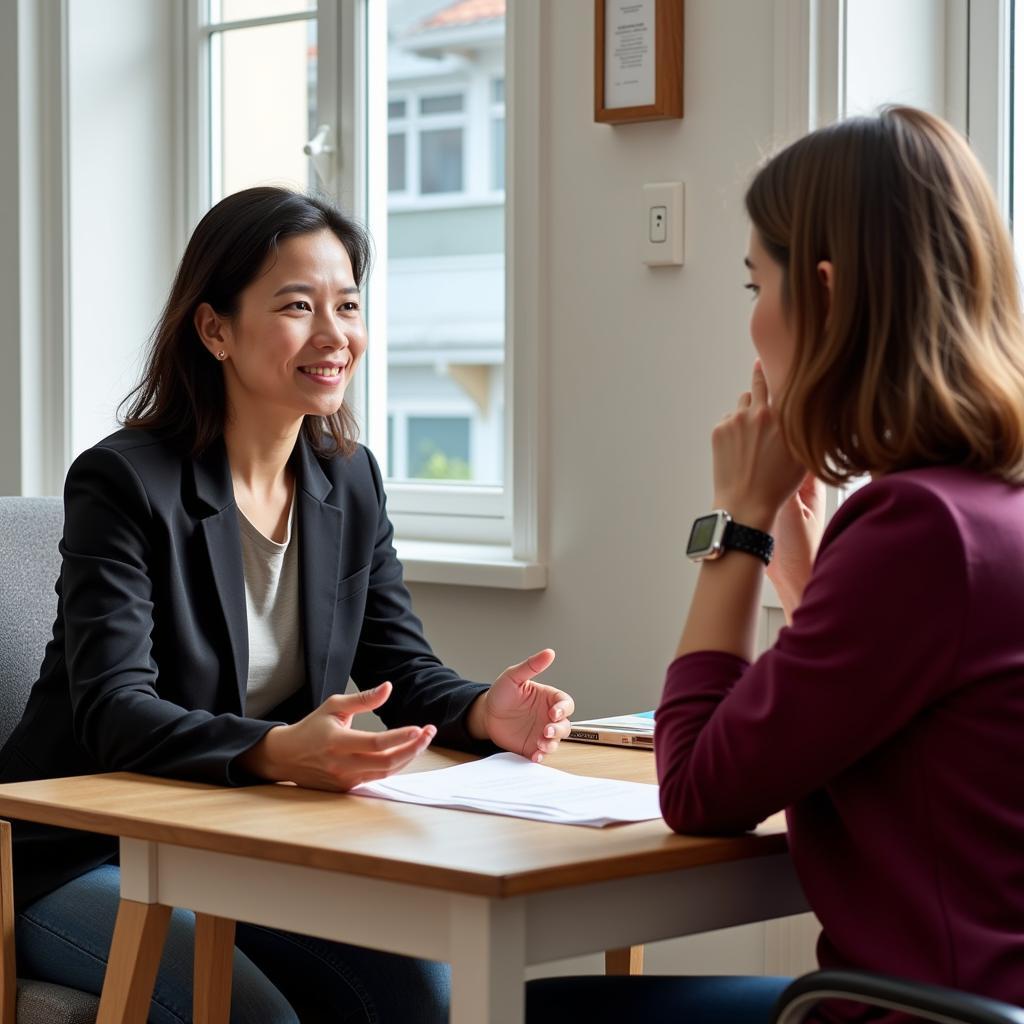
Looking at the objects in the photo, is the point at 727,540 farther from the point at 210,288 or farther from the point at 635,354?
the point at 635,354

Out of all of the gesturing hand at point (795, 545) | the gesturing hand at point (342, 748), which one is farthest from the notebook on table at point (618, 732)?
the gesturing hand at point (342, 748)

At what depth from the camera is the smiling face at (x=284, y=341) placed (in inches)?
79.3

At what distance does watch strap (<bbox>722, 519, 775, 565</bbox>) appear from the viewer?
1.38 m

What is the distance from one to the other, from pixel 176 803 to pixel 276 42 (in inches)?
87.5

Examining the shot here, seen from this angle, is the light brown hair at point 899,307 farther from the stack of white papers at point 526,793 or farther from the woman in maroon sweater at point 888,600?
the stack of white papers at point 526,793

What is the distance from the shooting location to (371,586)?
2.14m

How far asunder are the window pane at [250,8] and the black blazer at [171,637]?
148cm

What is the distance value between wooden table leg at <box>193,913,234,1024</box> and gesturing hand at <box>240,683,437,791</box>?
0.20 meters

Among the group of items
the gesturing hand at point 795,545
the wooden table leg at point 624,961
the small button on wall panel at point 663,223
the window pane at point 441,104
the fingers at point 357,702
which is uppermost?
the window pane at point 441,104

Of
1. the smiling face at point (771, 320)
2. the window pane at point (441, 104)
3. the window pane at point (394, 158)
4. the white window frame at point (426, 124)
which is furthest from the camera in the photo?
the window pane at point (441, 104)

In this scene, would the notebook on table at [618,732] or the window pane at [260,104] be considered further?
the window pane at [260,104]

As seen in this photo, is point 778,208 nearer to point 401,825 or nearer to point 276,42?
point 401,825

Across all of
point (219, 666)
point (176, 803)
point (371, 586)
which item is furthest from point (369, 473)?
point (176, 803)

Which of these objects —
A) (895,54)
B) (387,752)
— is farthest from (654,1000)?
(895,54)
